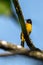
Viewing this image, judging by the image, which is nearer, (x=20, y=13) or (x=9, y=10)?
(x=9, y=10)

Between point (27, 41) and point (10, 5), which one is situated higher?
point (10, 5)

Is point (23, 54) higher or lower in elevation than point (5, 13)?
lower

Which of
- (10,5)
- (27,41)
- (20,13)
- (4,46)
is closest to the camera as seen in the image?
(10,5)

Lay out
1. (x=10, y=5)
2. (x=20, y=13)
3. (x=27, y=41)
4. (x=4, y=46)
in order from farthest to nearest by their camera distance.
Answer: (x=27, y=41)
(x=4, y=46)
(x=20, y=13)
(x=10, y=5)

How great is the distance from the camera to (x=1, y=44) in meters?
0.60

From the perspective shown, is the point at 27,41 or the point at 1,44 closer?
the point at 1,44

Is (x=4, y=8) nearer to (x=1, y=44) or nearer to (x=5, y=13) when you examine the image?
(x=5, y=13)

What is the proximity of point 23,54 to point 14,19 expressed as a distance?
215 mm

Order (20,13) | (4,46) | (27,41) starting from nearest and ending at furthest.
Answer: (20,13), (4,46), (27,41)

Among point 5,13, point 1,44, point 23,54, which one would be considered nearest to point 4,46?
point 1,44

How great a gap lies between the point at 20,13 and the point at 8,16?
13 centimetres

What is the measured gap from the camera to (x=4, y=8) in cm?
27

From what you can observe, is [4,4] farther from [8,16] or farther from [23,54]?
[23,54]

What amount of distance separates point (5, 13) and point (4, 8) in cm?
1
